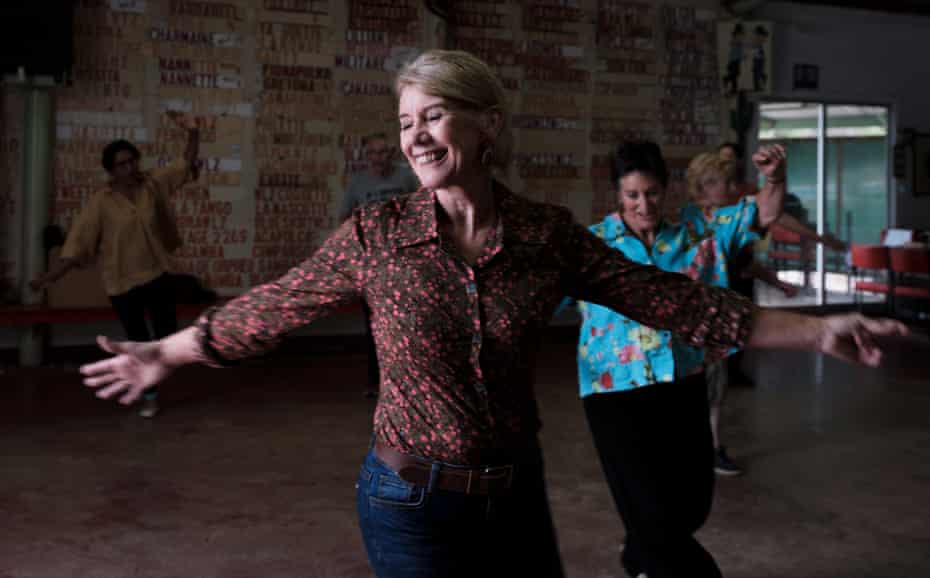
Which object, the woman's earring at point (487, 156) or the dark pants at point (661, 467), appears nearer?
the woman's earring at point (487, 156)

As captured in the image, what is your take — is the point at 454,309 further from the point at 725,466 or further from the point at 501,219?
the point at 725,466

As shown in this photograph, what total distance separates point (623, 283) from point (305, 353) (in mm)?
7027

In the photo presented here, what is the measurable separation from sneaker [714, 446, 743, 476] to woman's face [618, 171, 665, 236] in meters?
2.11

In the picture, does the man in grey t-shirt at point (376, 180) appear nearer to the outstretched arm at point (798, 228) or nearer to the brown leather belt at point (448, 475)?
the outstretched arm at point (798, 228)

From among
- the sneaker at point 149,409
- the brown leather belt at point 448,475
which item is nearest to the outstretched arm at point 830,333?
the brown leather belt at point 448,475

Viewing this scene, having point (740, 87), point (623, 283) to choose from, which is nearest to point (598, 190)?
point (740, 87)

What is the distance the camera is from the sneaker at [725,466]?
4.72 metres

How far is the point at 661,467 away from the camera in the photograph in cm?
278

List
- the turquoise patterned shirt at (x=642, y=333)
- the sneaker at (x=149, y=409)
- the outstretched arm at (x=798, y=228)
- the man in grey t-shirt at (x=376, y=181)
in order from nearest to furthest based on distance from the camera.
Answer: the turquoise patterned shirt at (x=642, y=333) < the outstretched arm at (x=798, y=228) < the sneaker at (x=149, y=409) < the man in grey t-shirt at (x=376, y=181)

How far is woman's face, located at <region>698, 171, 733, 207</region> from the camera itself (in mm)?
4371

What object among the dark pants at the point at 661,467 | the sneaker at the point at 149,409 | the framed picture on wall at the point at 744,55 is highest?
the framed picture on wall at the point at 744,55

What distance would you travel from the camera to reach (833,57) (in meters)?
11.0

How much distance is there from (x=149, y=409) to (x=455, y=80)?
4.85m

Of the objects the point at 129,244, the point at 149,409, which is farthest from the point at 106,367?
the point at 149,409
